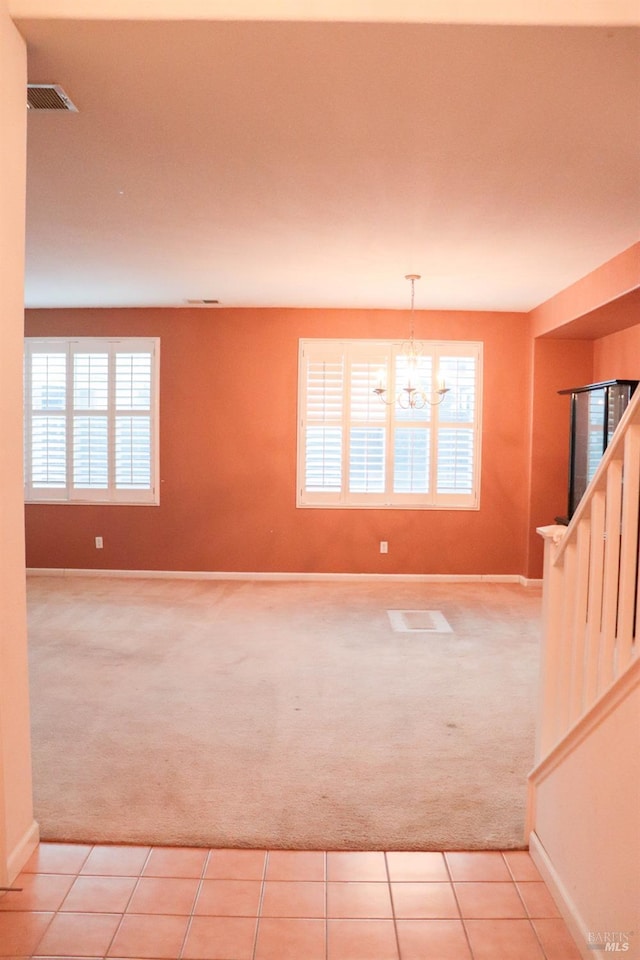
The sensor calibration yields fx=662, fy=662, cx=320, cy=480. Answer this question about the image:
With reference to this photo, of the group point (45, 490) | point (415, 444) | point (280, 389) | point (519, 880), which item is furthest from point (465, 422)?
point (519, 880)

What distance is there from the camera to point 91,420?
6473 millimetres

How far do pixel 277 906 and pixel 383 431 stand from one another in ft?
15.9

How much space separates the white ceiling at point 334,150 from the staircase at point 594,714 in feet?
4.49

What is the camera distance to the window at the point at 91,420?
21.0 ft

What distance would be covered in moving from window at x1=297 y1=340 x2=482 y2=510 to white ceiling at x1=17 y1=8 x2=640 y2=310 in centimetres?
134

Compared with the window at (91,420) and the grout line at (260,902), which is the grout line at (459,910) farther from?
the window at (91,420)

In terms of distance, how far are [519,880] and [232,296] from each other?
4.95 m

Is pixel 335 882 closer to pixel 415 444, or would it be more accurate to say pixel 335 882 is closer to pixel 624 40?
pixel 624 40

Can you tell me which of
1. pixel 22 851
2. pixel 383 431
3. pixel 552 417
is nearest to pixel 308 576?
pixel 383 431

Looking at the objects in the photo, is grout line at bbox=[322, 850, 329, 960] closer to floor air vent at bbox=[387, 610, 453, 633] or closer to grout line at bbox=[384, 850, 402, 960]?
grout line at bbox=[384, 850, 402, 960]

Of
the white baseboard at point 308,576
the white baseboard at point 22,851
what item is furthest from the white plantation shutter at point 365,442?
the white baseboard at point 22,851

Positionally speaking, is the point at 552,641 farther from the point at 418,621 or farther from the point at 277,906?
the point at 418,621

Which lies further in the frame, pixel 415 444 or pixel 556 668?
pixel 415 444

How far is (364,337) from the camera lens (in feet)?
20.8
